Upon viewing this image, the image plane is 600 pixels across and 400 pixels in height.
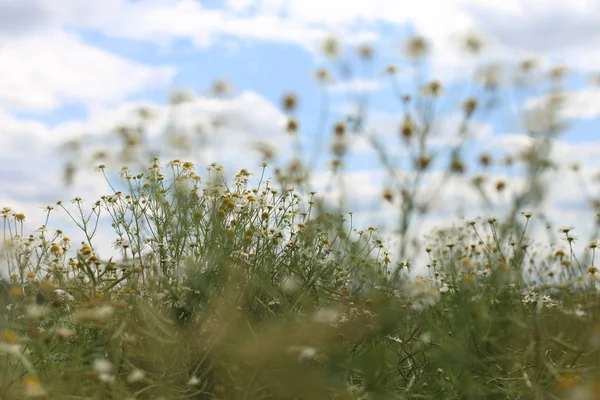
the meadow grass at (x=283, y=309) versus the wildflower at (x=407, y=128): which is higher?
the wildflower at (x=407, y=128)

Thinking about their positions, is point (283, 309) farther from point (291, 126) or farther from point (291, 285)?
point (291, 126)

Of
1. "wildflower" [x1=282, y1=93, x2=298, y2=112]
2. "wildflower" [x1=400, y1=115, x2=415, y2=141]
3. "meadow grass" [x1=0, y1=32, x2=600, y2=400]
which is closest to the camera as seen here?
"meadow grass" [x1=0, y1=32, x2=600, y2=400]

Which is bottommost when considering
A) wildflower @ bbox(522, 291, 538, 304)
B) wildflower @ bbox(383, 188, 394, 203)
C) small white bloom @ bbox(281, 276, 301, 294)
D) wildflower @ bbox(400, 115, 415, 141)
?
wildflower @ bbox(522, 291, 538, 304)

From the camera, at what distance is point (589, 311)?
2.79 m

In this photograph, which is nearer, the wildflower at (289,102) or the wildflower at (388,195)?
the wildflower at (388,195)

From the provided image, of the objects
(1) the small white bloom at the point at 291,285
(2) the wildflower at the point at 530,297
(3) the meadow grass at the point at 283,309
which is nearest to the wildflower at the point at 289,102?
(3) the meadow grass at the point at 283,309

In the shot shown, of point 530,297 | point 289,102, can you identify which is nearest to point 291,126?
point 289,102

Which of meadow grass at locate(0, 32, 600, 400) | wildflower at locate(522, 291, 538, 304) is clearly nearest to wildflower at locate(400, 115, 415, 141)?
meadow grass at locate(0, 32, 600, 400)

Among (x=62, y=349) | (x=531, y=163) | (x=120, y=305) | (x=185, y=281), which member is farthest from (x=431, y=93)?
(x=62, y=349)

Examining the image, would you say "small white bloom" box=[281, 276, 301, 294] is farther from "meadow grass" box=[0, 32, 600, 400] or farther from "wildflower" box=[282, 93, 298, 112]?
"wildflower" box=[282, 93, 298, 112]

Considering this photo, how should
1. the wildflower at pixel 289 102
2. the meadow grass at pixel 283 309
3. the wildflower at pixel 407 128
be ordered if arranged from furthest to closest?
the wildflower at pixel 289 102 → the wildflower at pixel 407 128 → the meadow grass at pixel 283 309

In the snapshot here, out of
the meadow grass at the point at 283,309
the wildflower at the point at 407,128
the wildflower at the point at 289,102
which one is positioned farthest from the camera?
A: the wildflower at the point at 289,102

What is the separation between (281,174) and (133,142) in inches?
33.5

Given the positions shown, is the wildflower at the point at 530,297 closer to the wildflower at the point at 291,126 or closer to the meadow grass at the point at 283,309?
the meadow grass at the point at 283,309
